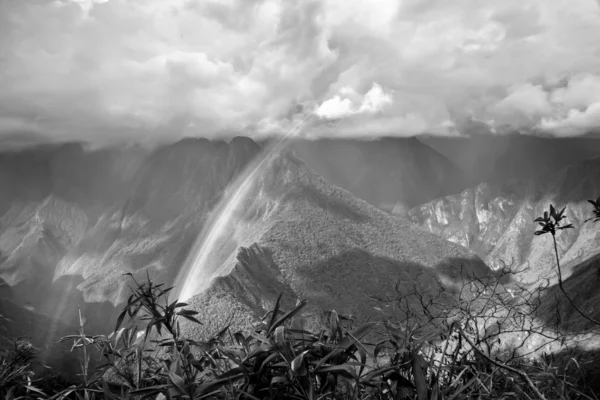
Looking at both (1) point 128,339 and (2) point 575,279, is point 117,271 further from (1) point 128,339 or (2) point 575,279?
(1) point 128,339

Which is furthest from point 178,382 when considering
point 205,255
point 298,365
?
point 205,255

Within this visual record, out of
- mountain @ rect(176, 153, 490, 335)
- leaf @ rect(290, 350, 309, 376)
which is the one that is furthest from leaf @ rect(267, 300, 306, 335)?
mountain @ rect(176, 153, 490, 335)

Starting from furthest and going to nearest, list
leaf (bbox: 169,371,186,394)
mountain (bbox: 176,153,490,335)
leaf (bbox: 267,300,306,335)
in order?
mountain (bbox: 176,153,490,335) < leaf (bbox: 267,300,306,335) < leaf (bbox: 169,371,186,394)

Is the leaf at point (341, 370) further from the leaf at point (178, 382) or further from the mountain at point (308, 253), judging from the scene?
the mountain at point (308, 253)

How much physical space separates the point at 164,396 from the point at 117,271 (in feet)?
688

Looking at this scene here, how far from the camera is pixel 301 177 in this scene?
175 meters

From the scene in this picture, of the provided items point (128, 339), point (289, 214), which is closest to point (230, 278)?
point (289, 214)

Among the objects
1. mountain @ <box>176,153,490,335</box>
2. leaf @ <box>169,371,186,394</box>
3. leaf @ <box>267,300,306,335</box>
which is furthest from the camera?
mountain @ <box>176,153,490,335</box>

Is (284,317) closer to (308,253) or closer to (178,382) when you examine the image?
(178,382)

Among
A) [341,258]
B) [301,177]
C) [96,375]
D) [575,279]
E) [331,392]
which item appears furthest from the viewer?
[301,177]

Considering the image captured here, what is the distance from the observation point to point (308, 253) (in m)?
130

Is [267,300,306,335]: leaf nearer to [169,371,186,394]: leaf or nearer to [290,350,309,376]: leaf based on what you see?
[290,350,309,376]: leaf

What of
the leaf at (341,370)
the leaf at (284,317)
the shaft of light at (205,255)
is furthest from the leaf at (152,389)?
the shaft of light at (205,255)

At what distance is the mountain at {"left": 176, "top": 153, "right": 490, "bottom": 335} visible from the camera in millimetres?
103312
